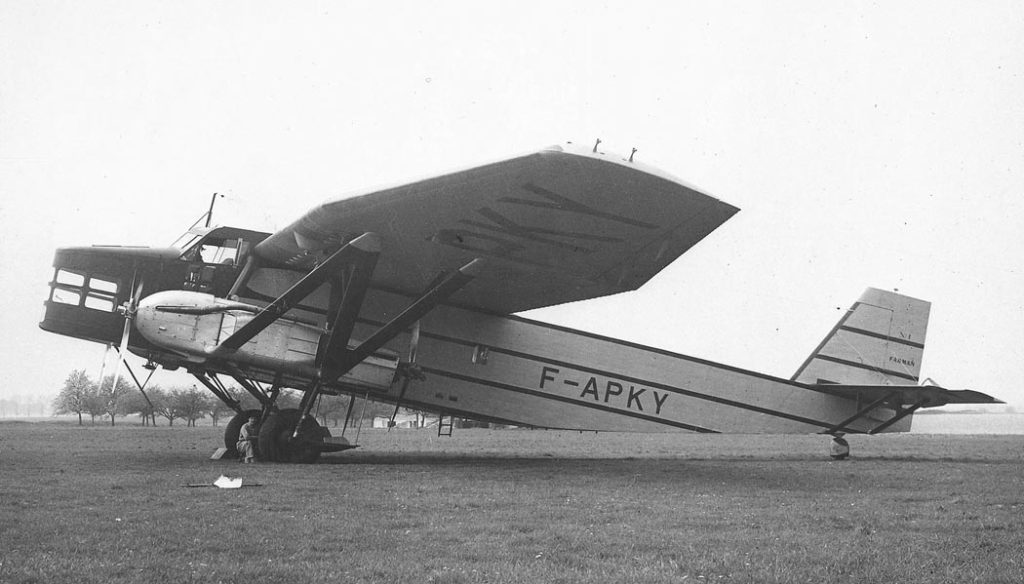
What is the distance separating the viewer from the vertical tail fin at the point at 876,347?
1536 centimetres

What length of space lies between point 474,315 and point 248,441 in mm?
4551

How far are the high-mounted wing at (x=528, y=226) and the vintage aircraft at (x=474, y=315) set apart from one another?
0.03 m

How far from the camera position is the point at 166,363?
12.2 metres

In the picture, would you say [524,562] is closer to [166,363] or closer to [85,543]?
[85,543]

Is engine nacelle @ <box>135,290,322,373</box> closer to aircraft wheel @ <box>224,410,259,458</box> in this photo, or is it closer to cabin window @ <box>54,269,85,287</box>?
cabin window @ <box>54,269,85,287</box>

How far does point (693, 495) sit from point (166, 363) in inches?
346

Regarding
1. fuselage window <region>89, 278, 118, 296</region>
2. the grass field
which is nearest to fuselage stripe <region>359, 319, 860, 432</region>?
the grass field

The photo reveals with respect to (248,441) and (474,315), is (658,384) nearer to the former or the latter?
(474,315)

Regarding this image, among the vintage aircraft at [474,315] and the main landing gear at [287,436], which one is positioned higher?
the vintage aircraft at [474,315]

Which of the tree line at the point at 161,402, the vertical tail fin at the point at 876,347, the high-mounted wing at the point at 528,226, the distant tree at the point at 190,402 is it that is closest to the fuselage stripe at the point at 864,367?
the vertical tail fin at the point at 876,347

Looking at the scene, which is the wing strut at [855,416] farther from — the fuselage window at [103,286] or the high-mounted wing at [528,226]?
the fuselage window at [103,286]

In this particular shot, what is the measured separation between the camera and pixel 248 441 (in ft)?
39.0

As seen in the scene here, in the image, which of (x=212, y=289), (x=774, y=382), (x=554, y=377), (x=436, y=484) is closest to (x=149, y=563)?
(x=436, y=484)

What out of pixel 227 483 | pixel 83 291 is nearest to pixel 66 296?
pixel 83 291
